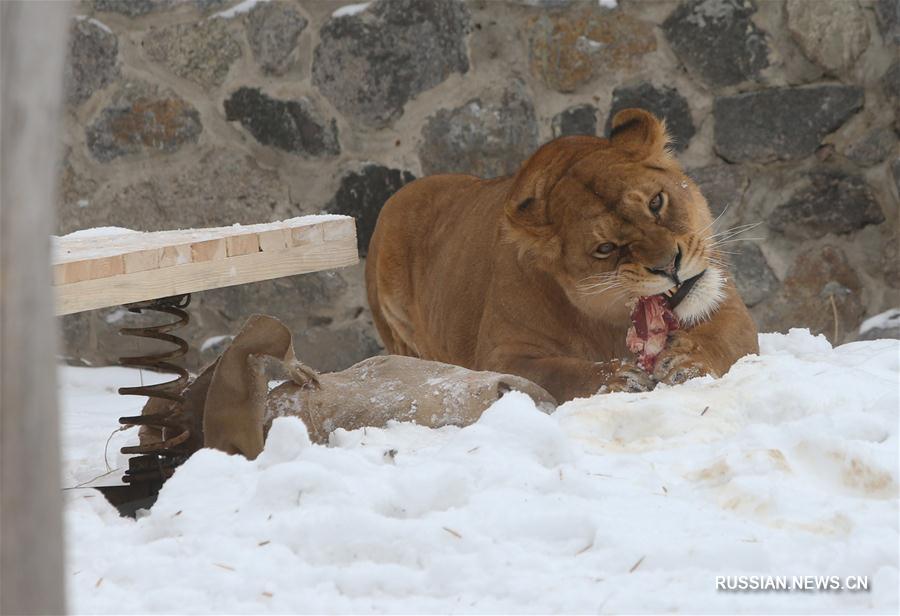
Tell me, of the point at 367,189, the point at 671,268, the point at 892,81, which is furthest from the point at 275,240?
the point at 892,81

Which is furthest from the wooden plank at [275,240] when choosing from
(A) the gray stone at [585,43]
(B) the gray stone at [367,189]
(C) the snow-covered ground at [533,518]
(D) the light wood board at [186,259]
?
(A) the gray stone at [585,43]

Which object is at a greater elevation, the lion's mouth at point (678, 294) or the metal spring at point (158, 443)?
the lion's mouth at point (678, 294)

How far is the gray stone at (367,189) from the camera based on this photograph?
485 cm

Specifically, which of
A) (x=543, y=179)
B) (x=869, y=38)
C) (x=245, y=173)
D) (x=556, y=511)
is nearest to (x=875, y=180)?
(x=869, y=38)

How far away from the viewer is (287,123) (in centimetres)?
485

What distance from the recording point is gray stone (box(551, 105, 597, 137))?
4.69 m

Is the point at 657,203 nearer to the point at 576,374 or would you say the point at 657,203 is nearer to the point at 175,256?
the point at 576,374

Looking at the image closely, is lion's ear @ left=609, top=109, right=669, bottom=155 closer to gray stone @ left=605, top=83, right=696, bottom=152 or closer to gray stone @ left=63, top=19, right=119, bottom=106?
gray stone @ left=605, top=83, right=696, bottom=152

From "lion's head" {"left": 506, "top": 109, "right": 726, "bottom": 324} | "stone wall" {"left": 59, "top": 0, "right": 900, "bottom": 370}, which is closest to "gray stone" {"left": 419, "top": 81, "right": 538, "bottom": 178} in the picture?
"stone wall" {"left": 59, "top": 0, "right": 900, "bottom": 370}

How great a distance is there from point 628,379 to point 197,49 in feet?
9.13

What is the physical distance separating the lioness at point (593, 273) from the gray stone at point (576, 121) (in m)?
0.82

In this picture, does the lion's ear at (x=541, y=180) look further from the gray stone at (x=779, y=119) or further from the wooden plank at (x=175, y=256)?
the gray stone at (x=779, y=119)

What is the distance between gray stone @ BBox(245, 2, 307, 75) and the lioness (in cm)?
135

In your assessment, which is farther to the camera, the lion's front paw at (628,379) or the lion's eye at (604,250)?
the lion's eye at (604,250)
